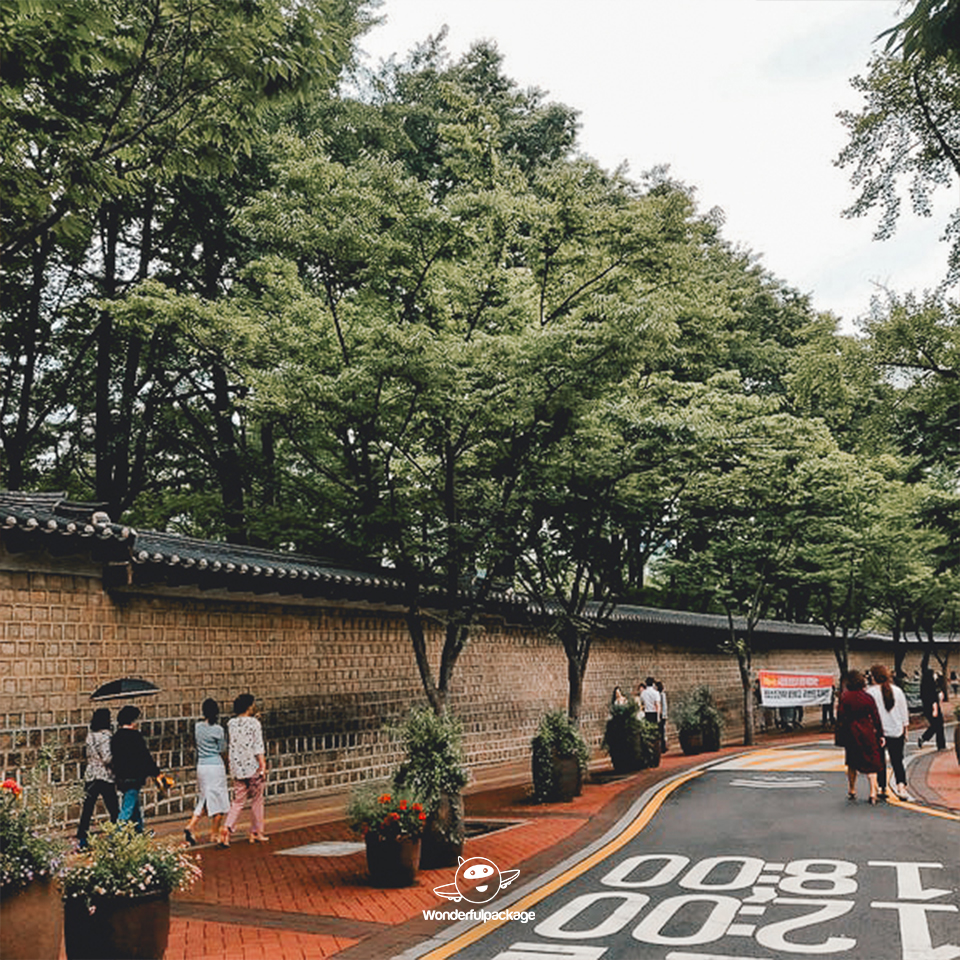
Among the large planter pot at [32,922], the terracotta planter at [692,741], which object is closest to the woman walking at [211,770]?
the large planter pot at [32,922]

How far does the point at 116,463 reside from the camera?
23641 mm

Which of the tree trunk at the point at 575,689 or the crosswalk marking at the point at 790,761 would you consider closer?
the tree trunk at the point at 575,689

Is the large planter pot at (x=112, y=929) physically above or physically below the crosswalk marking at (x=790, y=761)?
above

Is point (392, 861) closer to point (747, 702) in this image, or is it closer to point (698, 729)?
point (698, 729)

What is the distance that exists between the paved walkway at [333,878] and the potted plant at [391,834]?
17 cm

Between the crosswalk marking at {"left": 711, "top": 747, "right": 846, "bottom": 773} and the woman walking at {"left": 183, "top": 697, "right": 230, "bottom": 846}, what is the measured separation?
39.5 ft

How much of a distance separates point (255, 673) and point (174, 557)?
3.17 metres

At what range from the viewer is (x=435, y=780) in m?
10.8

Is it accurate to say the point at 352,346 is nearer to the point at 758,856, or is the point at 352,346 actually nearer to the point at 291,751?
the point at 291,751

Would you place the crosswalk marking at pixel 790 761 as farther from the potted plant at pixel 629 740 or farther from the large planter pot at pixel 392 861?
the large planter pot at pixel 392 861

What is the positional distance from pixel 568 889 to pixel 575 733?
23.7 feet

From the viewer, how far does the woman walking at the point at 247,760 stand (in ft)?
41.2

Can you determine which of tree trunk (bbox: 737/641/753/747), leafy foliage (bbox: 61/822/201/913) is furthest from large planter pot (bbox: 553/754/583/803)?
tree trunk (bbox: 737/641/753/747)

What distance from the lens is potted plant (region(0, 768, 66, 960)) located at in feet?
19.4
